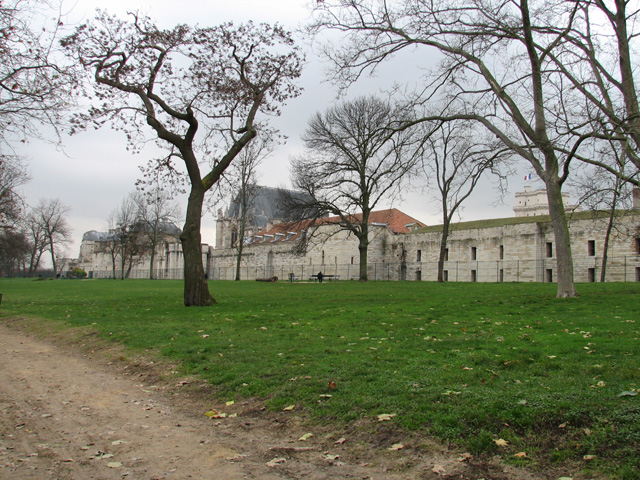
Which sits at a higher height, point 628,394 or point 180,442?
point 628,394

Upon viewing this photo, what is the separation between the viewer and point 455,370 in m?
6.13

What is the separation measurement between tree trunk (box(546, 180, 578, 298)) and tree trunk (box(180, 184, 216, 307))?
11.5 meters

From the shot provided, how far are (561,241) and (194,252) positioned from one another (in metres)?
12.2

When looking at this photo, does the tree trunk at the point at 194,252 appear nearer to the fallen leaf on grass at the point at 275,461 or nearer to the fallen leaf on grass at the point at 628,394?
the fallen leaf on grass at the point at 275,461

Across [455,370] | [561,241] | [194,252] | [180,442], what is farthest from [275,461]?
[561,241]

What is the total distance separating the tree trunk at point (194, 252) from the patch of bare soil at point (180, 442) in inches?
367

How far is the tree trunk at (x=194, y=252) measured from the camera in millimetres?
16281

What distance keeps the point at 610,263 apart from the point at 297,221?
79.4 feet

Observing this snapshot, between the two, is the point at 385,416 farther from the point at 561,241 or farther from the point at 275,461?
the point at 561,241

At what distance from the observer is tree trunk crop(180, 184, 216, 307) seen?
641 inches

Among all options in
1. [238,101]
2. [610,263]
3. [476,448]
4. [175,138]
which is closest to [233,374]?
[476,448]

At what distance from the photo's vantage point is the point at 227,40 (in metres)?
17.2

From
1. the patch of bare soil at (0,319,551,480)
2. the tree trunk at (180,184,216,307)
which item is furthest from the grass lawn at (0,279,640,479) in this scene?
the tree trunk at (180,184,216,307)

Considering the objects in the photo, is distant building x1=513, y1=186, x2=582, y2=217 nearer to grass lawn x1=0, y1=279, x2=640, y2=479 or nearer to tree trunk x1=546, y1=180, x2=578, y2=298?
tree trunk x1=546, y1=180, x2=578, y2=298
